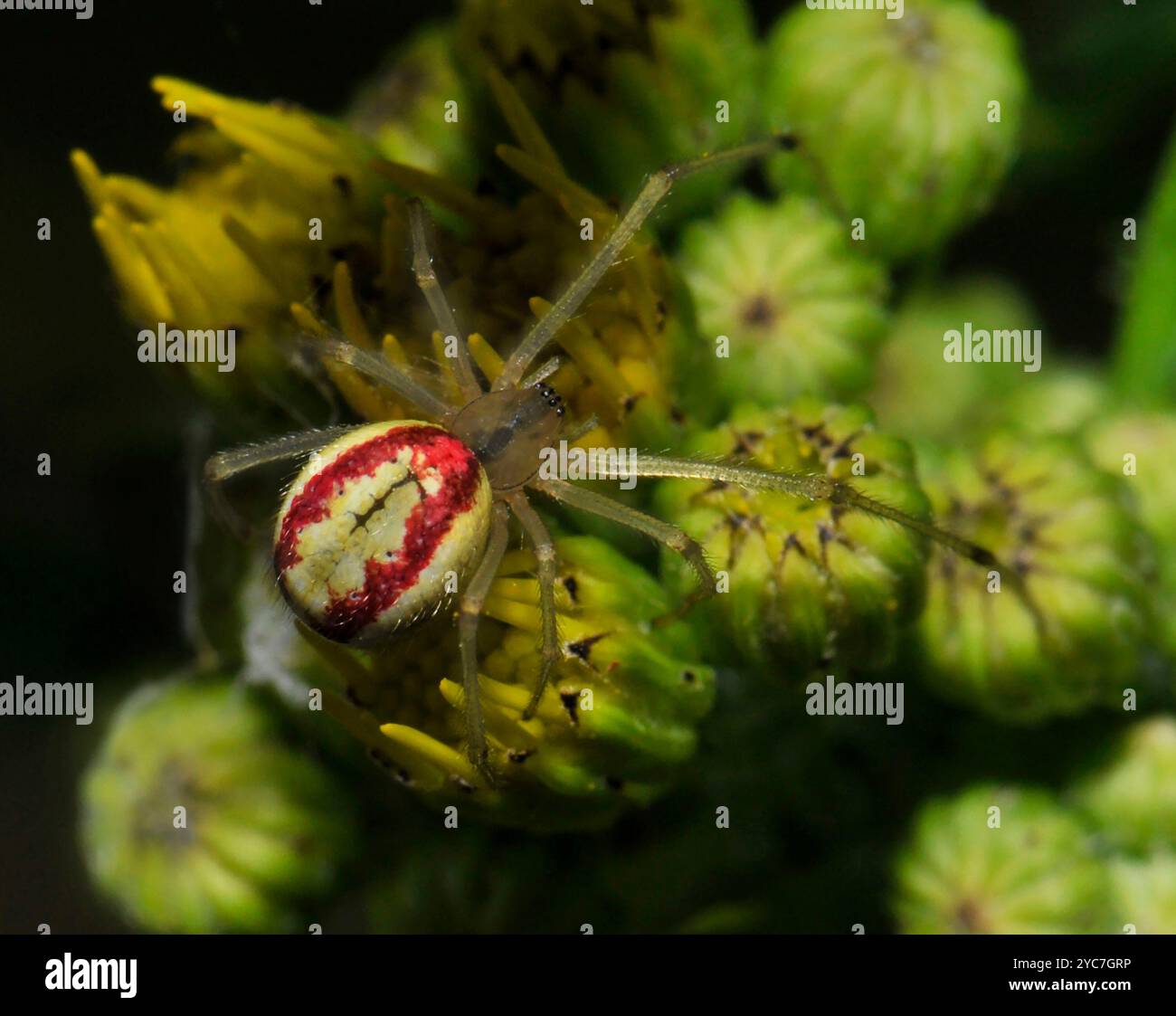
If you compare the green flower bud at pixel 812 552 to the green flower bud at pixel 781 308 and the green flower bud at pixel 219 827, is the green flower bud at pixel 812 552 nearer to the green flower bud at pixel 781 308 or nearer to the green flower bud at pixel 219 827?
the green flower bud at pixel 781 308

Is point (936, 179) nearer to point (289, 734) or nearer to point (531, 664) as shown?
point (531, 664)

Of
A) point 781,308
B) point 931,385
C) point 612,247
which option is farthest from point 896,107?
point 931,385

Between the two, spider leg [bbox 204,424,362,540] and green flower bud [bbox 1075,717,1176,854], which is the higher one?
spider leg [bbox 204,424,362,540]

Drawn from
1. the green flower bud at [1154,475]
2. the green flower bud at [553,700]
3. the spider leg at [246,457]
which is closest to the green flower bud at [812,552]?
the green flower bud at [553,700]

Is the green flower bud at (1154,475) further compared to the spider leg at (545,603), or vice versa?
the green flower bud at (1154,475)

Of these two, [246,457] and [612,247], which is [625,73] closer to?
[612,247]

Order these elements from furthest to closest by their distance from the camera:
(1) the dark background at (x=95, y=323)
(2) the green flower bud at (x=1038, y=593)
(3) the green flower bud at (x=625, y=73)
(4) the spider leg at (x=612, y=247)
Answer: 1. (1) the dark background at (x=95, y=323)
2. (3) the green flower bud at (x=625, y=73)
3. (2) the green flower bud at (x=1038, y=593)
4. (4) the spider leg at (x=612, y=247)

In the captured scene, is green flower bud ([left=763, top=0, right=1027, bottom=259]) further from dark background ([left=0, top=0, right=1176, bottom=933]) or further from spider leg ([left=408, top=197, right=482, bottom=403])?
spider leg ([left=408, top=197, right=482, bottom=403])

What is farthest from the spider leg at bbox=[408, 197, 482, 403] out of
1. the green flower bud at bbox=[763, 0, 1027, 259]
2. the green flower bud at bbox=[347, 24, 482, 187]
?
the green flower bud at bbox=[763, 0, 1027, 259]
